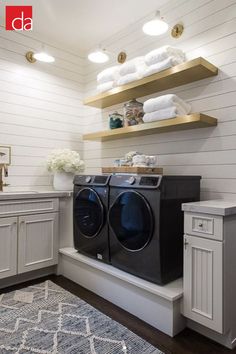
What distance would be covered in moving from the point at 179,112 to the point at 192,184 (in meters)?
0.60

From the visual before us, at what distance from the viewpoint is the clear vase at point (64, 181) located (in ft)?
9.44

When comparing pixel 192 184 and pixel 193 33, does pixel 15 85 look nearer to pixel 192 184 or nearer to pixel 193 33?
pixel 193 33

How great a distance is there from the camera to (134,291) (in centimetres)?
194

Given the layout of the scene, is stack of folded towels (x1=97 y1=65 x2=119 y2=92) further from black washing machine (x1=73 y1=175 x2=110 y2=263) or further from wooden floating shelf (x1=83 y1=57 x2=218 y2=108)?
black washing machine (x1=73 y1=175 x2=110 y2=263)

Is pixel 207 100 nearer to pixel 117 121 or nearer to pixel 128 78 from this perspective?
pixel 128 78

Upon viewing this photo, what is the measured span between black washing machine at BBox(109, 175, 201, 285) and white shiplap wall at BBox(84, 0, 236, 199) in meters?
0.20

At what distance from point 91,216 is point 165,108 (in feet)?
3.83

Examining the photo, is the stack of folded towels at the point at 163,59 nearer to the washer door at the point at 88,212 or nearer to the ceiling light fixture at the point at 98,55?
the ceiling light fixture at the point at 98,55

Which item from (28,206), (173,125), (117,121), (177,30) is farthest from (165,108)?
(28,206)

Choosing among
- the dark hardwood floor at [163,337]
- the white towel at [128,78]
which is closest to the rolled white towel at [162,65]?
the white towel at [128,78]

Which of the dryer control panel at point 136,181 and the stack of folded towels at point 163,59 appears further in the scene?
the stack of folded towels at point 163,59

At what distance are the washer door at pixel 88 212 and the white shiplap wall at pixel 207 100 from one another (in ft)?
2.46

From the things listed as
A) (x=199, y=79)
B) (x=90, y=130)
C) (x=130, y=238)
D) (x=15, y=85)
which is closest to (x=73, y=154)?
(x=90, y=130)

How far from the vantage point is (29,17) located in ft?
8.93
